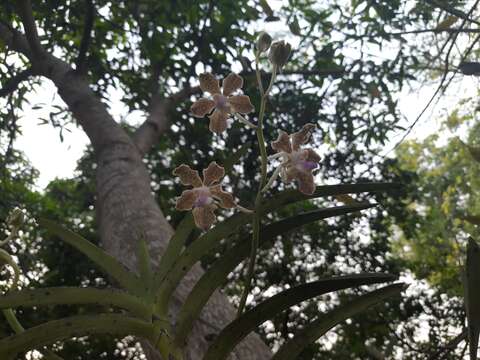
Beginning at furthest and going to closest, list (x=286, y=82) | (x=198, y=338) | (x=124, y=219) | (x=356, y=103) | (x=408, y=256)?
1. (x=408, y=256)
2. (x=286, y=82)
3. (x=356, y=103)
4. (x=124, y=219)
5. (x=198, y=338)

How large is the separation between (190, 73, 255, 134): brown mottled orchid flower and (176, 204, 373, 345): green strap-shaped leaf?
15cm

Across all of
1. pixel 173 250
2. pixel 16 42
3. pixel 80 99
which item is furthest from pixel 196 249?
pixel 16 42

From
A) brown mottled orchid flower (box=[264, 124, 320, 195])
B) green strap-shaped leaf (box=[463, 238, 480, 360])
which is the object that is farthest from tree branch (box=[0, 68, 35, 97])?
green strap-shaped leaf (box=[463, 238, 480, 360])

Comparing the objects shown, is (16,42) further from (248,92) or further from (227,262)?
(227,262)

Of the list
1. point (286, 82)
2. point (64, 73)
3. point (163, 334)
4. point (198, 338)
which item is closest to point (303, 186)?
point (163, 334)

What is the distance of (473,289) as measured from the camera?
1.80ft

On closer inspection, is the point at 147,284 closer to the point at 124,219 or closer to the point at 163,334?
the point at 163,334

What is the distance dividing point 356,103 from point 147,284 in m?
1.82

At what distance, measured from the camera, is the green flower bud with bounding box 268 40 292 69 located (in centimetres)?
56

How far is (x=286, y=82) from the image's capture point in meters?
2.42

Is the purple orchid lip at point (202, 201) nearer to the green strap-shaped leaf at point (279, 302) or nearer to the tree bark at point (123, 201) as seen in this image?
the green strap-shaped leaf at point (279, 302)

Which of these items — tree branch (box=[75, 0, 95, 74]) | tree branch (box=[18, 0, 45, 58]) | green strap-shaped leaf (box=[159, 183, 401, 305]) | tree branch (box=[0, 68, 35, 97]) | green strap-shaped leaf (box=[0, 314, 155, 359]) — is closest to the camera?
green strap-shaped leaf (box=[0, 314, 155, 359])

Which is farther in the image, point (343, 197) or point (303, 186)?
point (343, 197)

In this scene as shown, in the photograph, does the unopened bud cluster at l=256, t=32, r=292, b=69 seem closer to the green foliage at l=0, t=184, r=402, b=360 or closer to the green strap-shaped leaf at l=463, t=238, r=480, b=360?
the green foliage at l=0, t=184, r=402, b=360
